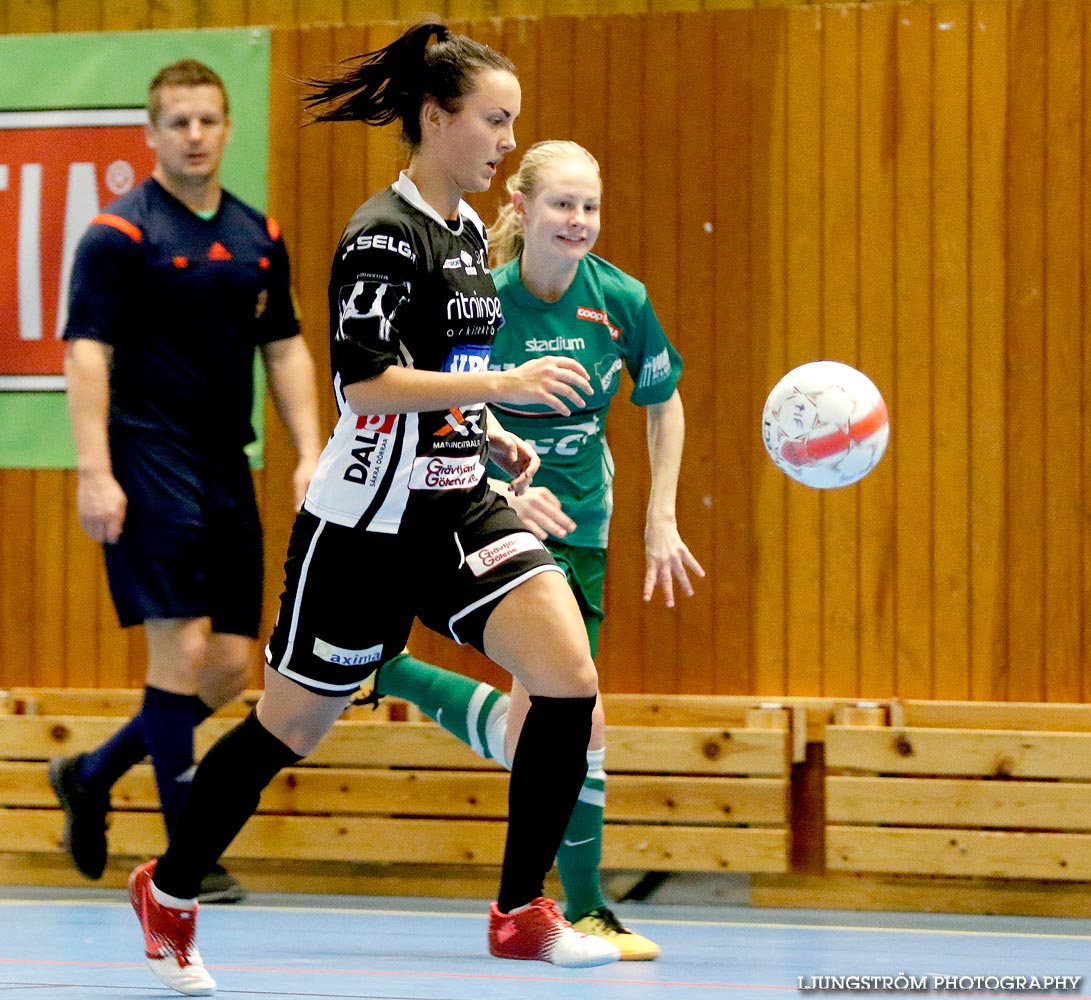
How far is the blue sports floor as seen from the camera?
360cm

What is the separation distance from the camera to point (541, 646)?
10.5 feet

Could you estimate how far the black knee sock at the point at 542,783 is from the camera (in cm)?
325

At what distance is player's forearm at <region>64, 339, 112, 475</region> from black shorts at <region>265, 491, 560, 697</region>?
1.58 meters

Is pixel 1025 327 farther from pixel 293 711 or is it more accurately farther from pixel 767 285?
pixel 293 711

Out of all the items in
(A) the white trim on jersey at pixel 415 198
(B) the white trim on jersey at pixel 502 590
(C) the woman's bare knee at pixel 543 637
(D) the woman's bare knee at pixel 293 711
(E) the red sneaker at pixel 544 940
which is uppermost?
(A) the white trim on jersey at pixel 415 198

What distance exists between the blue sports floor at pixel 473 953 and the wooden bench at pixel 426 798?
16cm

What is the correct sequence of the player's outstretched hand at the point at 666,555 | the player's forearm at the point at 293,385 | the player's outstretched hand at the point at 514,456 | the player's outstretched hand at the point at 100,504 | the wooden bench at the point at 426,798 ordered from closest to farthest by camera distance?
the player's outstretched hand at the point at 514,456, the player's outstretched hand at the point at 666,555, the player's outstretched hand at the point at 100,504, the player's forearm at the point at 293,385, the wooden bench at the point at 426,798

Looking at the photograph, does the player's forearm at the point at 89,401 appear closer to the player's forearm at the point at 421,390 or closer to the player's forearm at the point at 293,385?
the player's forearm at the point at 293,385

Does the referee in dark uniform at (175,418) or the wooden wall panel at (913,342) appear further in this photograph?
the wooden wall panel at (913,342)

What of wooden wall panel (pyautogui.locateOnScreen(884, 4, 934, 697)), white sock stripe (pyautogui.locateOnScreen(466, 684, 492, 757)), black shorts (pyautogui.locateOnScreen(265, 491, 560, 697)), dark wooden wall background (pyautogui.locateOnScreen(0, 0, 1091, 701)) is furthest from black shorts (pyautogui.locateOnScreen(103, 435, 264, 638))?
wooden wall panel (pyautogui.locateOnScreen(884, 4, 934, 697))

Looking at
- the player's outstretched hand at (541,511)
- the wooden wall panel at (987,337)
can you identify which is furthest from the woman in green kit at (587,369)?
the wooden wall panel at (987,337)

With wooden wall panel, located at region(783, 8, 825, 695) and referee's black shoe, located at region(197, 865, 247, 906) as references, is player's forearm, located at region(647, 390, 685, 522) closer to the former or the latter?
wooden wall panel, located at region(783, 8, 825, 695)

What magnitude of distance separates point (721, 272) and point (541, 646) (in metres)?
2.76

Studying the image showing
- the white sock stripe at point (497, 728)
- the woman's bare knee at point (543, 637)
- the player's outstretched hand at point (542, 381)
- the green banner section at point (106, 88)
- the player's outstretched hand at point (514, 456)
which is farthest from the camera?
the green banner section at point (106, 88)
